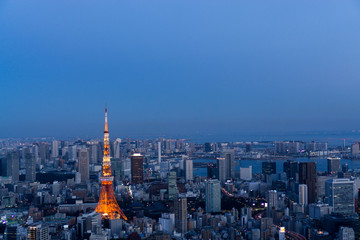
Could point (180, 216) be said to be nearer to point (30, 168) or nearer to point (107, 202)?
point (107, 202)

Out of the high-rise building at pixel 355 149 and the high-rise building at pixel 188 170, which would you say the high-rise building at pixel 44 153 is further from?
the high-rise building at pixel 355 149

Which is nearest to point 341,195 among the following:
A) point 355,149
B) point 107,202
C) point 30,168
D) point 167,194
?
point 167,194

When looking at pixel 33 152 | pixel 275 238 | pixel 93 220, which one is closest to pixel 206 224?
pixel 275 238

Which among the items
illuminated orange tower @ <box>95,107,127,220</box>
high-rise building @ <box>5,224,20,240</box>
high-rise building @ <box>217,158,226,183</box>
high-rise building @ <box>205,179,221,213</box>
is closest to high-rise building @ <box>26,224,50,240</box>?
high-rise building @ <box>5,224,20,240</box>

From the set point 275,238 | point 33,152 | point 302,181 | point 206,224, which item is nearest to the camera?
point 275,238

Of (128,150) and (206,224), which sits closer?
(206,224)

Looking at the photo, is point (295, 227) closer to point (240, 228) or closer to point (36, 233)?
point (240, 228)

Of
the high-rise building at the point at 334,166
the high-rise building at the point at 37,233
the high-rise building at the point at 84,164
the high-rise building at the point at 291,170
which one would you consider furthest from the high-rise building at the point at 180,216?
the high-rise building at the point at 334,166
